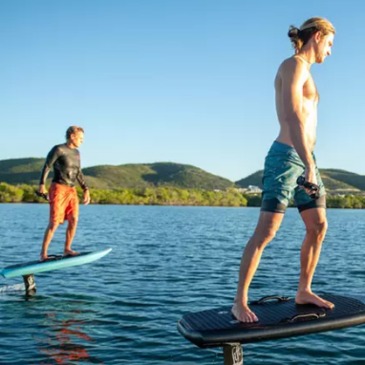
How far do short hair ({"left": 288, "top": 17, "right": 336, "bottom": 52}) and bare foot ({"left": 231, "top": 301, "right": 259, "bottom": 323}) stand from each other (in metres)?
2.78

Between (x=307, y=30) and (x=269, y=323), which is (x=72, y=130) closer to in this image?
(x=307, y=30)

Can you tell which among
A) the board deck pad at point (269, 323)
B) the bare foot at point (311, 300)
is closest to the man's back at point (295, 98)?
the bare foot at point (311, 300)

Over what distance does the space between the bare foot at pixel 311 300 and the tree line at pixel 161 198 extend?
399 ft

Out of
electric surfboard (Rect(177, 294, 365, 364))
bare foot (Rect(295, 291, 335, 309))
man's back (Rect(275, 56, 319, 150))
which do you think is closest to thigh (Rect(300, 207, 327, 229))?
man's back (Rect(275, 56, 319, 150))

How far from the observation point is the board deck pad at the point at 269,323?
5688 millimetres

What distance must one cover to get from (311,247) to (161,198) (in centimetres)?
14237

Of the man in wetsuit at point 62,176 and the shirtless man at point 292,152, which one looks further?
the man in wetsuit at point 62,176

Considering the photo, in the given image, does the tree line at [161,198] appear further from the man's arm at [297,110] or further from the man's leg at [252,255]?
the man's arm at [297,110]

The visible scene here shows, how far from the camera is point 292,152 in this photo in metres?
6.16

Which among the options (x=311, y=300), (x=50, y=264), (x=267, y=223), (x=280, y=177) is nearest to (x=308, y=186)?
(x=280, y=177)

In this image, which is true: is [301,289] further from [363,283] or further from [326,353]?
[363,283]

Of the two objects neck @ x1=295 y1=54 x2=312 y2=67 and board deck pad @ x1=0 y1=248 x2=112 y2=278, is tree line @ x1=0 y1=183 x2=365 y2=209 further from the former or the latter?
neck @ x1=295 y1=54 x2=312 y2=67

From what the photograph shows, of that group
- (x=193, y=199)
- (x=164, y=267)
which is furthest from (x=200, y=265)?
(x=193, y=199)

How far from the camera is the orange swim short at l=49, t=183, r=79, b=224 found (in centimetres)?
1208
